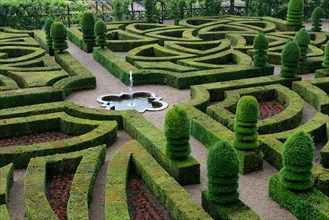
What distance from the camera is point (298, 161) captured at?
46.2 ft

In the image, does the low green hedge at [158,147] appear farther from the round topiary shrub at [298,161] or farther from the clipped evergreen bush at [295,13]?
the clipped evergreen bush at [295,13]

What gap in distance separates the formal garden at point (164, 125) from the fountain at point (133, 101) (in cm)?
7

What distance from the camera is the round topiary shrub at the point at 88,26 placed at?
102ft

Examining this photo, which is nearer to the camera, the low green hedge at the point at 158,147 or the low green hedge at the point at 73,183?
the low green hedge at the point at 73,183

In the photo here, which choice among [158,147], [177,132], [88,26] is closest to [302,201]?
Answer: [177,132]

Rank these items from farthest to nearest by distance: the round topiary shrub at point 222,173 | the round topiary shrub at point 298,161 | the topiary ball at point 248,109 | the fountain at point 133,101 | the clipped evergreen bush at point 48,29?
the clipped evergreen bush at point 48,29 → the fountain at point 133,101 → the topiary ball at point 248,109 → the round topiary shrub at point 298,161 → the round topiary shrub at point 222,173

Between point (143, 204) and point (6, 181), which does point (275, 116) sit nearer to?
point (143, 204)

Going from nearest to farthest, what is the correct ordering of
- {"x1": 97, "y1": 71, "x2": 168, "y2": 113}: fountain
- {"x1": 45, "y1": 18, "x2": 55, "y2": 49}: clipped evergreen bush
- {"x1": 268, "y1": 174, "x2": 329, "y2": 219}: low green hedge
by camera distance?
1. {"x1": 268, "y1": 174, "x2": 329, "y2": 219}: low green hedge
2. {"x1": 97, "y1": 71, "x2": 168, "y2": 113}: fountain
3. {"x1": 45, "y1": 18, "x2": 55, "y2": 49}: clipped evergreen bush

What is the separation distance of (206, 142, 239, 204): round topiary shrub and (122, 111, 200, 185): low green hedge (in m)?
2.21

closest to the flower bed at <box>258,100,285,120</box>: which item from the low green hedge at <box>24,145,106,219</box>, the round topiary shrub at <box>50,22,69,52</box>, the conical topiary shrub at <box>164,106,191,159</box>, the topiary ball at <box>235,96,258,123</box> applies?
the topiary ball at <box>235,96,258,123</box>

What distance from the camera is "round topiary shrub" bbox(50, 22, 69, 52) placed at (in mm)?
29156

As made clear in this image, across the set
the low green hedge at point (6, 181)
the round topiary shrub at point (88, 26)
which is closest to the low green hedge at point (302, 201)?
the low green hedge at point (6, 181)

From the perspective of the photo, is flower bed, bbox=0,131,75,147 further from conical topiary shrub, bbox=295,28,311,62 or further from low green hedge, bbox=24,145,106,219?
conical topiary shrub, bbox=295,28,311,62

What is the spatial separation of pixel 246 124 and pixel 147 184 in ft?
12.3
